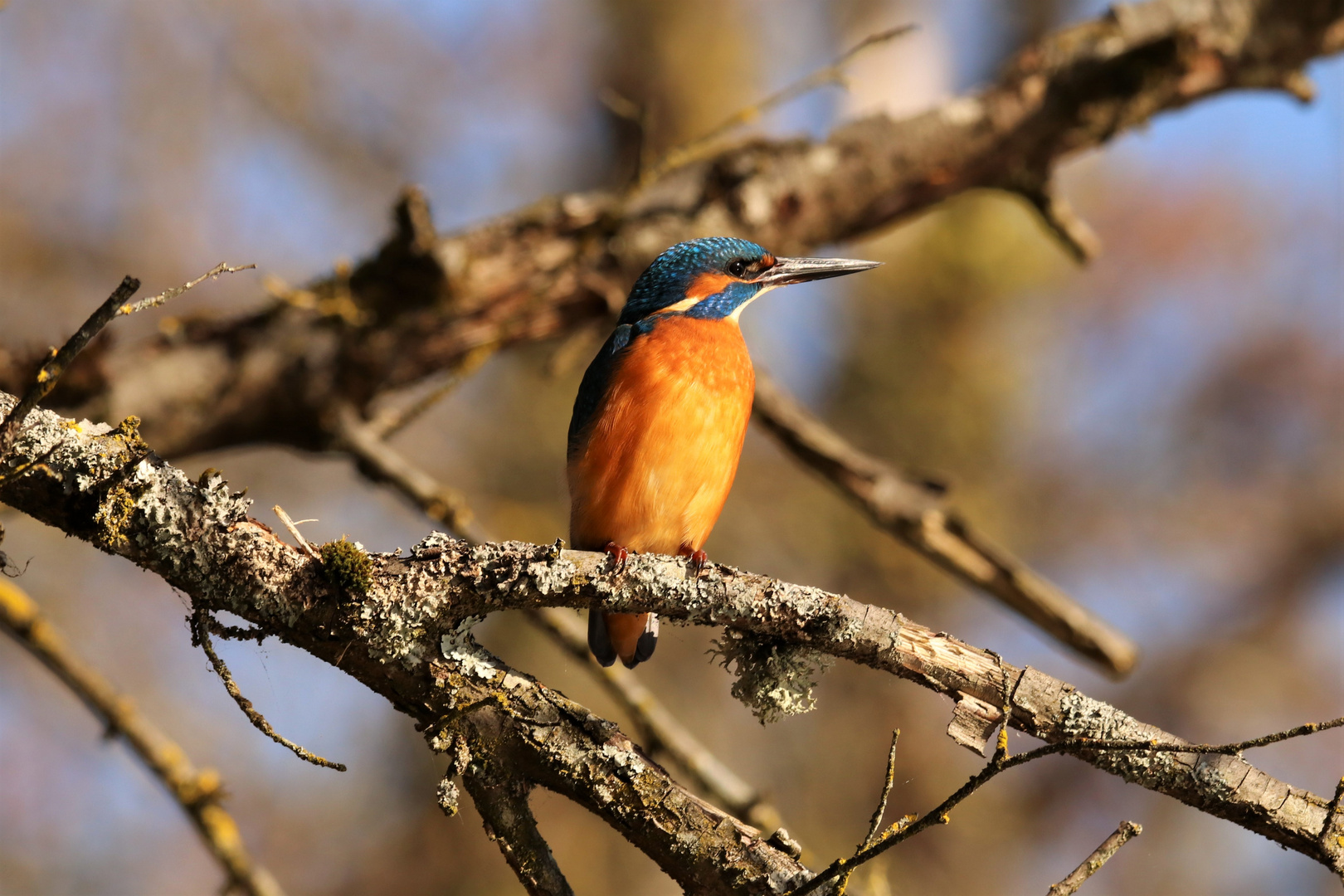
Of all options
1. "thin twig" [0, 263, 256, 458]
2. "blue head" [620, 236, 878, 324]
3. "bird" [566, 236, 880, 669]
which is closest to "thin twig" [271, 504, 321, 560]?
"thin twig" [0, 263, 256, 458]

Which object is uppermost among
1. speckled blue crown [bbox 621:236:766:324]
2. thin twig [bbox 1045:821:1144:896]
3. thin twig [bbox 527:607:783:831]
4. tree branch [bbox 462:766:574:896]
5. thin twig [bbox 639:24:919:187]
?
thin twig [bbox 639:24:919:187]

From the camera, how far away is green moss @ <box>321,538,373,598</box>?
2115 millimetres

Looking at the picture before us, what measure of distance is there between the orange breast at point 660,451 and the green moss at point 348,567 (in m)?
1.51

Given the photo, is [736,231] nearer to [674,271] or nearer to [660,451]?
[674,271]

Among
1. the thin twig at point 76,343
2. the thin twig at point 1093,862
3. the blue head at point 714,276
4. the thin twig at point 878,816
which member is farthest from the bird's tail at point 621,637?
the thin twig at point 76,343

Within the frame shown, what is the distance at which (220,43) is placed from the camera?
9344 mm

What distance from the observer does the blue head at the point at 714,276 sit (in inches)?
165

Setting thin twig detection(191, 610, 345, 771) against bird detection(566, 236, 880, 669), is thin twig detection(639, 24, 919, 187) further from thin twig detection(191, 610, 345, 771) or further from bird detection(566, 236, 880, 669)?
thin twig detection(191, 610, 345, 771)

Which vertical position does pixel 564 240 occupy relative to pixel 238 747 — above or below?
above

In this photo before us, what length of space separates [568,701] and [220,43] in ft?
29.2

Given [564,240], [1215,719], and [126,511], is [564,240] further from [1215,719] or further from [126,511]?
[1215,719]

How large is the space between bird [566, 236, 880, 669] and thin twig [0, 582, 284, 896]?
50.5 inches

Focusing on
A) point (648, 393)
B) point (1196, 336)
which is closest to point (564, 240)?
point (648, 393)

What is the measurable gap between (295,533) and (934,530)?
262 cm
